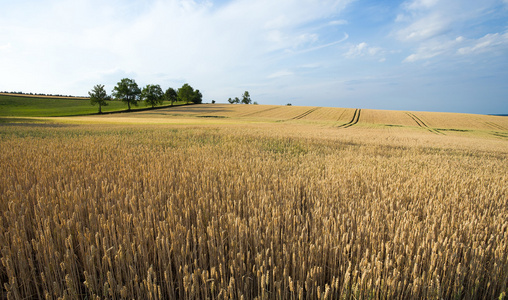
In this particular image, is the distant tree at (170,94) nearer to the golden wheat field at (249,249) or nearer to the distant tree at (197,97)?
the distant tree at (197,97)

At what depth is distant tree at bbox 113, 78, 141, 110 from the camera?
72.4 meters

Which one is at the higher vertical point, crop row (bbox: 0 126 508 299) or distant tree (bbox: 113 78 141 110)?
distant tree (bbox: 113 78 141 110)

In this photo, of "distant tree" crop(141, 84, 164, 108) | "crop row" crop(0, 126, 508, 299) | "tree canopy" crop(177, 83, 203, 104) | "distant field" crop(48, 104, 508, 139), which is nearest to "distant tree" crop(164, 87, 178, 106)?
"tree canopy" crop(177, 83, 203, 104)

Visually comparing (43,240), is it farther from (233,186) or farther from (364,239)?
(364,239)

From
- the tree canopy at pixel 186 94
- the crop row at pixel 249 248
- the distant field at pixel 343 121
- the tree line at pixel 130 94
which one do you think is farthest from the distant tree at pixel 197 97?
the crop row at pixel 249 248

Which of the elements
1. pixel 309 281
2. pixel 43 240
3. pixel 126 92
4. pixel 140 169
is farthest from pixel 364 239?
pixel 126 92

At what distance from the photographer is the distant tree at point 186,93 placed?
93625mm

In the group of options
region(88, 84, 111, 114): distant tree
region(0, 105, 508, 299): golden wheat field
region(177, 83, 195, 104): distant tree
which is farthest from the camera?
region(177, 83, 195, 104): distant tree

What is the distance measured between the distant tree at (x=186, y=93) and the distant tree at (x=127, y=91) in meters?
19.3

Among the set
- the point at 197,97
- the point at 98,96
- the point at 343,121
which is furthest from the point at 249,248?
the point at 197,97

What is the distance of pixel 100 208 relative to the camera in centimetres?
305

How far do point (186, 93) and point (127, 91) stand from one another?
2490 cm

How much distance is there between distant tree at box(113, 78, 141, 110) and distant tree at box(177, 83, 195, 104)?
19.3 meters

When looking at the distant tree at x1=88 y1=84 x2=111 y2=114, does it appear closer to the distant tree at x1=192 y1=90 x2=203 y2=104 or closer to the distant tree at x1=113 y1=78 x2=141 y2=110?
the distant tree at x1=113 y1=78 x2=141 y2=110
